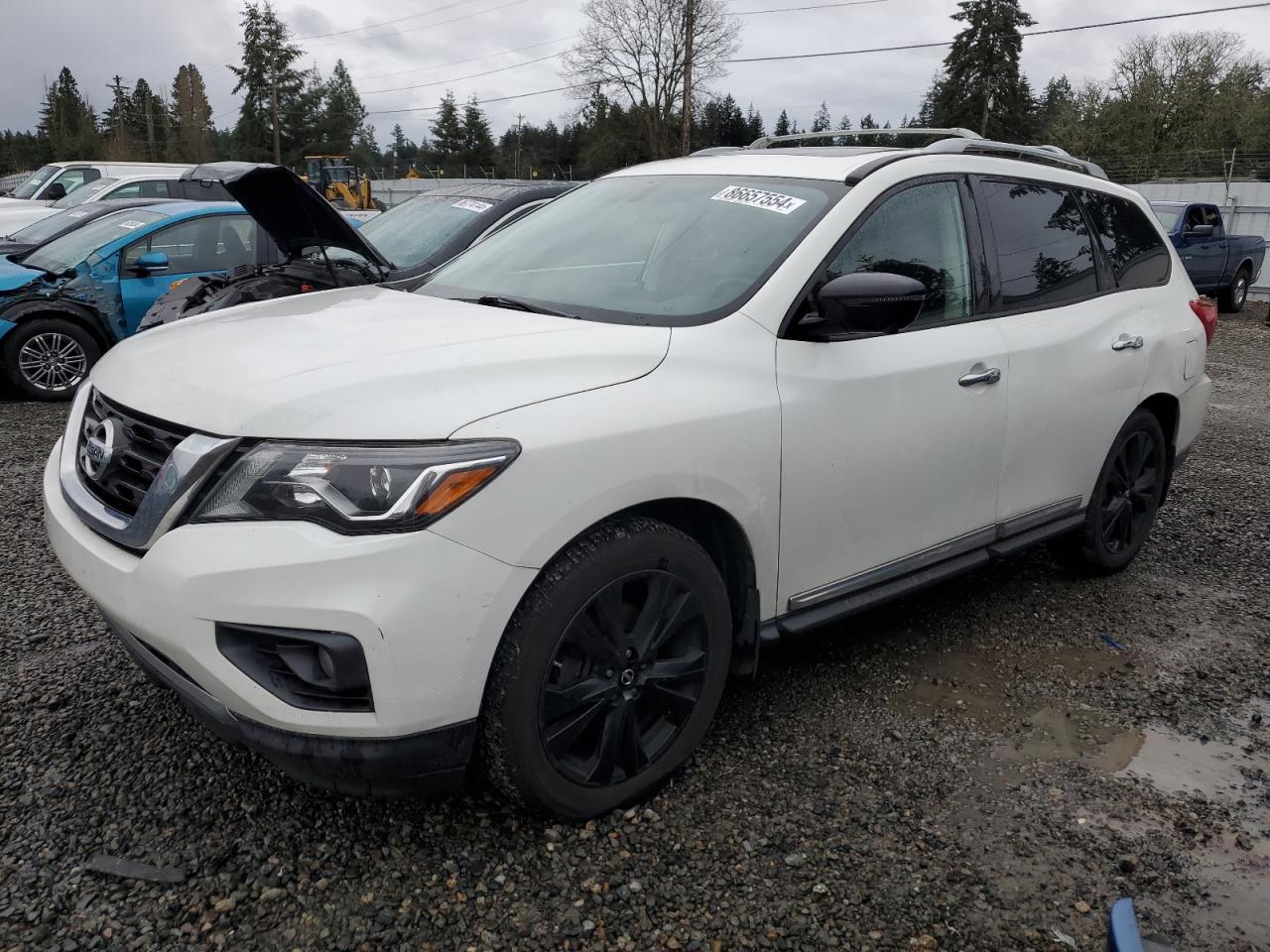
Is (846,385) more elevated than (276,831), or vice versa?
(846,385)

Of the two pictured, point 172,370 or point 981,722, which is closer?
point 172,370

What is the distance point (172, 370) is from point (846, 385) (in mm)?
1782

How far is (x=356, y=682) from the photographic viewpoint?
2029mm

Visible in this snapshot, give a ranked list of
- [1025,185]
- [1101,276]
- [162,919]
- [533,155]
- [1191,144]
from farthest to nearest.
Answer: [533,155]
[1191,144]
[1101,276]
[1025,185]
[162,919]

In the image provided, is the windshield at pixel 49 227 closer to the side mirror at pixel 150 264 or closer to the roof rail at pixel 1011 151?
the side mirror at pixel 150 264

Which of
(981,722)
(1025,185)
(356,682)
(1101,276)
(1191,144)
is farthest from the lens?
(1191,144)

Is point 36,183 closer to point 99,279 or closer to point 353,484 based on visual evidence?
point 99,279

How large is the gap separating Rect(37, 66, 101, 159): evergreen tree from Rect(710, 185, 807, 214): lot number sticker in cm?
7380

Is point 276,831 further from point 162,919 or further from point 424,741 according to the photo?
point 424,741

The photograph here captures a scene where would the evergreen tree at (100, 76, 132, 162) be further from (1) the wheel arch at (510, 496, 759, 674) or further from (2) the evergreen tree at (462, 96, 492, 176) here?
(1) the wheel arch at (510, 496, 759, 674)

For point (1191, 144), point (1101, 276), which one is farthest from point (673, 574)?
point (1191, 144)

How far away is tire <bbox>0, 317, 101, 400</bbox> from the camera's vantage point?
7574 millimetres

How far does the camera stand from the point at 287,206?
5336mm

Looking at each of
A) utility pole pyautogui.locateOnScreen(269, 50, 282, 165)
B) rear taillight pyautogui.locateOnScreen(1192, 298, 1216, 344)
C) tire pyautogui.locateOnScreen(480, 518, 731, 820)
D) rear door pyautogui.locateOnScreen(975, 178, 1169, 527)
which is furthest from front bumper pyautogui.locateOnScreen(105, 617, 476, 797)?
utility pole pyautogui.locateOnScreen(269, 50, 282, 165)
